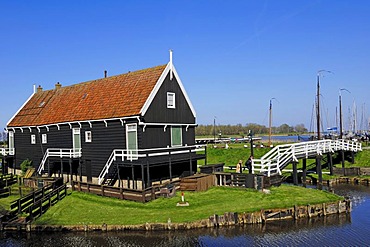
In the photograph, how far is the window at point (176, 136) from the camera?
3162 cm

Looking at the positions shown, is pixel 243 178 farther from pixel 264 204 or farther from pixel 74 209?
pixel 74 209

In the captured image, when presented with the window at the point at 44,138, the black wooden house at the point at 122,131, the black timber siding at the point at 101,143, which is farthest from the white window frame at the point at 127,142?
the window at the point at 44,138

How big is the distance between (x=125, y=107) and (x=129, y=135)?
243 cm

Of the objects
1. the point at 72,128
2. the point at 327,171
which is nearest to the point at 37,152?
the point at 72,128

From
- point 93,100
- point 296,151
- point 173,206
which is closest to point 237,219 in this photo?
point 173,206

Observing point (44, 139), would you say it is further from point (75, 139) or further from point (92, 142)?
point (92, 142)

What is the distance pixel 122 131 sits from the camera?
96.8 ft

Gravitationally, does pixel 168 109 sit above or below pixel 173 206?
above

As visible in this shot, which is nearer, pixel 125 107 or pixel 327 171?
pixel 125 107

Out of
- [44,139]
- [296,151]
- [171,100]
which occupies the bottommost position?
[296,151]

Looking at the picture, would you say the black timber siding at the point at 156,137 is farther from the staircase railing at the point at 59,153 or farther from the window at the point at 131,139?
the staircase railing at the point at 59,153

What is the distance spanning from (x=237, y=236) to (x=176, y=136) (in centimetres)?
1398

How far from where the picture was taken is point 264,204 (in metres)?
23.1

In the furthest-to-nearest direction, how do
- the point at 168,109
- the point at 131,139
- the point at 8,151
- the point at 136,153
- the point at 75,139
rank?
the point at 8,151, the point at 75,139, the point at 168,109, the point at 131,139, the point at 136,153
